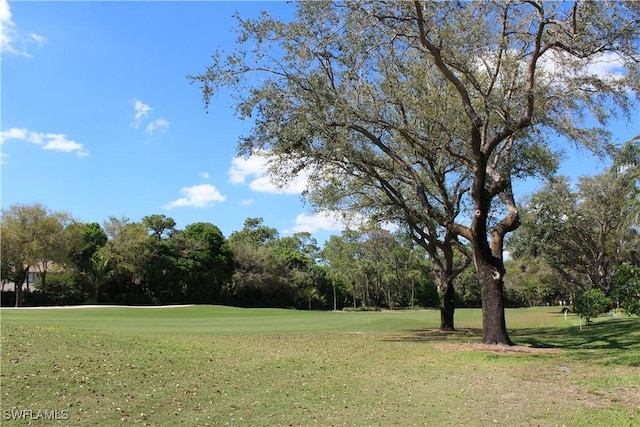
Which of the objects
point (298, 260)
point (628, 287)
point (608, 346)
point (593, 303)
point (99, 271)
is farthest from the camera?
point (298, 260)

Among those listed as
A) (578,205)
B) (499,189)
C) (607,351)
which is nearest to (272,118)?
(499,189)

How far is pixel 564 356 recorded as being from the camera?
587 inches

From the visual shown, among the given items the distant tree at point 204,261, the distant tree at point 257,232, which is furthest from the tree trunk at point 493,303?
the distant tree at point 257,232

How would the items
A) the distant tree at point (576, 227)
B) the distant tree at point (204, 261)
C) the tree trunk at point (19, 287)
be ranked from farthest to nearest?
the distant tree at point (204, 261) < the tree trunk at point (19, 287) < the distant tree at point (576, 227)

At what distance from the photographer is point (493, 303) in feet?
55.9

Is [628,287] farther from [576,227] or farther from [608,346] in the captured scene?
[576,227]

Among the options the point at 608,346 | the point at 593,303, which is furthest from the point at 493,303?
the point at 593,303

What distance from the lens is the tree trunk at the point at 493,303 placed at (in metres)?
17.0

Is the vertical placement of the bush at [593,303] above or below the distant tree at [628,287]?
below

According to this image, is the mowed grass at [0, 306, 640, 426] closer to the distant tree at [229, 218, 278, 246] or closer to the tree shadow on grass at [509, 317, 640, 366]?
the tree shadow on grass at [509, 317, 640, 366]

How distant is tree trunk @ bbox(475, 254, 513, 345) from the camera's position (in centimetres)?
1702

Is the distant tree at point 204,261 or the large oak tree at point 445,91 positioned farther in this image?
the distant tree at point 204,261

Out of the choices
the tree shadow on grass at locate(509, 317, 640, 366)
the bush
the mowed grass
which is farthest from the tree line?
the mowed grass

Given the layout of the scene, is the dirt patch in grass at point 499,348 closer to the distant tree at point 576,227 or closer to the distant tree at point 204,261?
the distant tree at point 576,227
